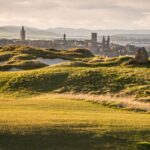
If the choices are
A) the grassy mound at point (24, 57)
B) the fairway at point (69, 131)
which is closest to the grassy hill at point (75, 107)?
the fairway at point (69, 131)

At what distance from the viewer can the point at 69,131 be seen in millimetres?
29594

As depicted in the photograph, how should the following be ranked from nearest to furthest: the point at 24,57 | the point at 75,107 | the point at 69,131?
1. the point at 69,131
2. the point at 75,107
3. the point at 24,57

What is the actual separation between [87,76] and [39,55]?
31148 millimetres

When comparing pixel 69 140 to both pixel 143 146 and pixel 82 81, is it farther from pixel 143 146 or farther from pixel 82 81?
pixel 82 81

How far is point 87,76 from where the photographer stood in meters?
54.1

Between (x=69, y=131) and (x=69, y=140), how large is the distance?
47.3 inches

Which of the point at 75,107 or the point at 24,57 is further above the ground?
the point at 24,57

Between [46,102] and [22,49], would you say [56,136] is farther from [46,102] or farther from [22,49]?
[22,49]

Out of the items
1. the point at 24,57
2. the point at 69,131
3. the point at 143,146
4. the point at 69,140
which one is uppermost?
the point at 24,57

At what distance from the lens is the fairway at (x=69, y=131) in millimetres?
27875

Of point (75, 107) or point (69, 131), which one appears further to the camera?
point (75, 107)

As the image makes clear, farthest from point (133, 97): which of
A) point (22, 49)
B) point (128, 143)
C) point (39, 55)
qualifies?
point (22, 49)

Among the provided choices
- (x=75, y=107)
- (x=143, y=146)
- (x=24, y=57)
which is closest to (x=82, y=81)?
(x=75, y=107)

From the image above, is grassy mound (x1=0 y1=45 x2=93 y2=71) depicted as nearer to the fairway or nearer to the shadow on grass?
the fairway
